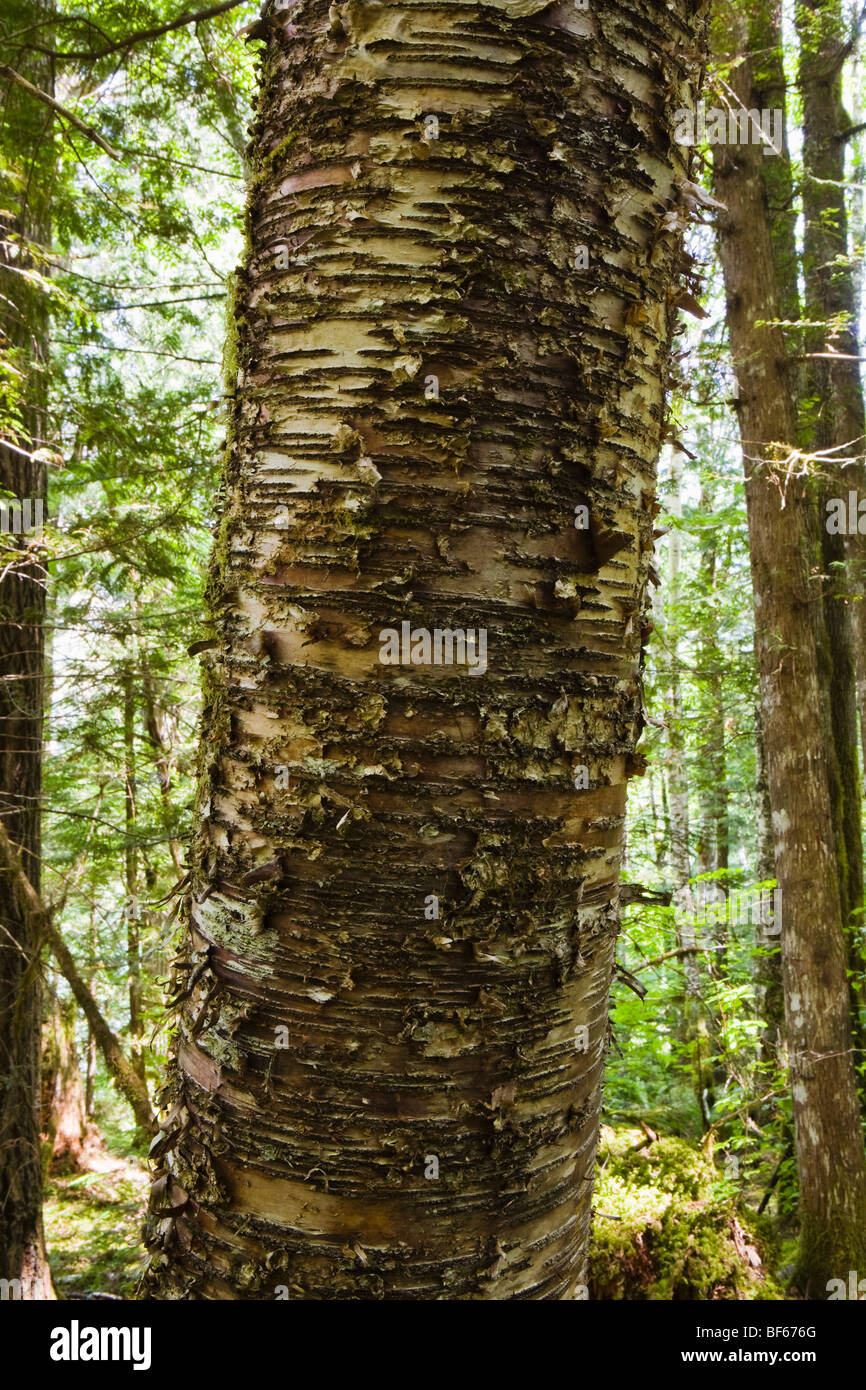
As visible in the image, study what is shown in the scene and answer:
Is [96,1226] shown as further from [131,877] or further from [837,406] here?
[837,406]

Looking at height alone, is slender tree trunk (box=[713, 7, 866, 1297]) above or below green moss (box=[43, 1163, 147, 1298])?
above

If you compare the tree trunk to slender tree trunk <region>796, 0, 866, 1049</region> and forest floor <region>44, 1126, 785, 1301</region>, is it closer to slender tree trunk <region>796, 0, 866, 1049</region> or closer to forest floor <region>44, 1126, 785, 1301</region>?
forest floor <region>44, 1126, 785, 1301</region>

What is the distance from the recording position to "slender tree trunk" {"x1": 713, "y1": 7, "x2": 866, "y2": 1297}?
548 cm

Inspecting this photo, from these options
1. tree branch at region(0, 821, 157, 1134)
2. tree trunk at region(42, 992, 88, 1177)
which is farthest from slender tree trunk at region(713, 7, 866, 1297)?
tree trunk at region(42, 992, 88, 1177)

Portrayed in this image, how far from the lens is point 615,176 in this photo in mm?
1060

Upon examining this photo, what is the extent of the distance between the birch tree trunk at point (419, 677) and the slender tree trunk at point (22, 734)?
435 centimetres

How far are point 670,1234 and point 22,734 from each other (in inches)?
226

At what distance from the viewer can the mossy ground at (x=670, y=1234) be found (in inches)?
168

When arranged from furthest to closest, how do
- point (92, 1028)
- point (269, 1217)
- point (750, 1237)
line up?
1. point (750, 1237)
2. point (92, 1028)
3. point (269, 1217)

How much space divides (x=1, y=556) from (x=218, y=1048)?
4.48 m

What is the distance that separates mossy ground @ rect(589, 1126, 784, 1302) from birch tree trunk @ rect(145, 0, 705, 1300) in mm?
3680

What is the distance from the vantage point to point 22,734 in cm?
639
